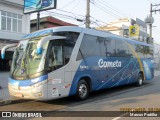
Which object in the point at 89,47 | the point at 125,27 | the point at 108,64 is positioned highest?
the point at 125,27

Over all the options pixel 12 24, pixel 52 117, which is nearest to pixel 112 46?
pixel 52 117

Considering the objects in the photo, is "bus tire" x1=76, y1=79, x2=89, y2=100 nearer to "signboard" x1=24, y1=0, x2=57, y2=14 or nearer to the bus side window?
the bus side window

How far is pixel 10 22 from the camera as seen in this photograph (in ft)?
88.4

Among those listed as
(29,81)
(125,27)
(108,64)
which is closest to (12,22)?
(108,64)

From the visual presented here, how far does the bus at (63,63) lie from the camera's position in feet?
31.4

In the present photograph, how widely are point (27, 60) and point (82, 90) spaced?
114 inches

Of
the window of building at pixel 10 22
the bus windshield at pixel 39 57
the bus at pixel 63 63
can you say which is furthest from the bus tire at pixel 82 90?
the window of building at pixel 10 22

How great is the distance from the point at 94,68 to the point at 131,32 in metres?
27.3

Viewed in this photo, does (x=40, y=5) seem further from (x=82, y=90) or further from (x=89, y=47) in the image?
(x=82, y=90)

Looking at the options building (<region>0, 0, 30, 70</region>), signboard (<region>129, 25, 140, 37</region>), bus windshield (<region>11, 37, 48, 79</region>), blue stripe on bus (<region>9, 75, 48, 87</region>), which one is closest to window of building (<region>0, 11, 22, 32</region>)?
building (<region>0, 0, 30, 70</region>)

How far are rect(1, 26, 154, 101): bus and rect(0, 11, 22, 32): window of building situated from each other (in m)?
15.5

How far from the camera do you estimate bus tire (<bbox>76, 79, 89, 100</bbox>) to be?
435 inches

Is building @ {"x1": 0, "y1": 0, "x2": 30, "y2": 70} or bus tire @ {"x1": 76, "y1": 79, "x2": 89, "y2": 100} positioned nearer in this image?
bus tire @ {"x1": 76, "y1": 79, "x2": 89, "y2": 100}

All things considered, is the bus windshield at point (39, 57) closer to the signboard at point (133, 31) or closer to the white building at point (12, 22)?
the white building at point (12, 22)
